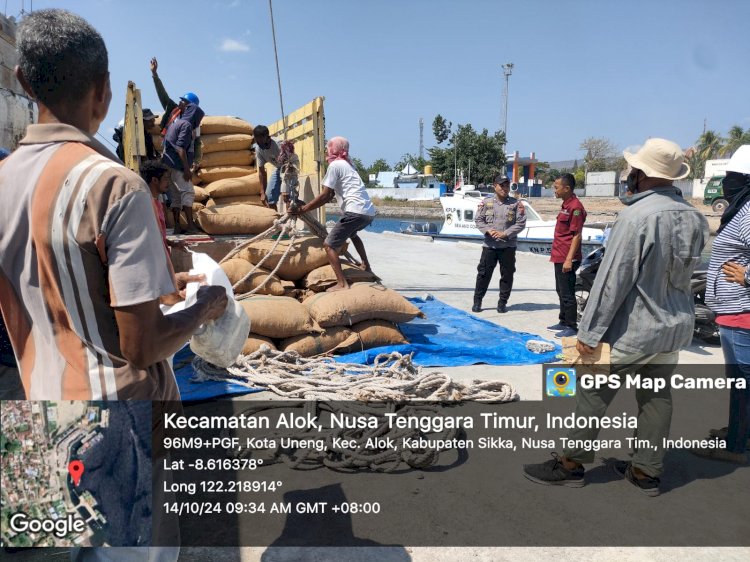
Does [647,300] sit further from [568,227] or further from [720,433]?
[568,227]

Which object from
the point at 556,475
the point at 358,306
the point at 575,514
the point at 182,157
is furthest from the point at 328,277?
the point at 575,514

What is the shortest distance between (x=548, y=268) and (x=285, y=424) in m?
9.17

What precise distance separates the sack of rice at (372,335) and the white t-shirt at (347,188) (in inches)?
47.4

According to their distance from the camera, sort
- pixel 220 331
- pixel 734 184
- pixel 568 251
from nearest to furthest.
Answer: pixel 220 331, pixel 734 184, pixel 568 251

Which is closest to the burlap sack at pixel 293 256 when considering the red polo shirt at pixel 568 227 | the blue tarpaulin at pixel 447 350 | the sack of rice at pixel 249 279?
the sack of rice at pixel 249 279

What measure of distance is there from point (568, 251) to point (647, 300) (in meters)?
3.57

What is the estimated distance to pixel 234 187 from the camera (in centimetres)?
739

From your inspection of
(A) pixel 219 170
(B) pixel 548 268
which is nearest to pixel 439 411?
(A) pixel 219 170

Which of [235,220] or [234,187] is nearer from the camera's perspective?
[235,220]

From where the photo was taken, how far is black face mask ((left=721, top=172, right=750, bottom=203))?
3086 mm

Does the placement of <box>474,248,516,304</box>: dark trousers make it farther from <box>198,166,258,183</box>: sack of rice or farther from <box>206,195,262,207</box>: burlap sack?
<box>198,166,258,183</box>: sack of rice

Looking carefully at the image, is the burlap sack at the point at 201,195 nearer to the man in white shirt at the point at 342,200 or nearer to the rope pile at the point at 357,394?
the man in white shirt at the point at 342,200

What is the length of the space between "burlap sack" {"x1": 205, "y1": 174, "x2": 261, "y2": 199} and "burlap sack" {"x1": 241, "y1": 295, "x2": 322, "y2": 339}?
3.06 m

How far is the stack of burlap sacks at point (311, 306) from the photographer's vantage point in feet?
15.4
